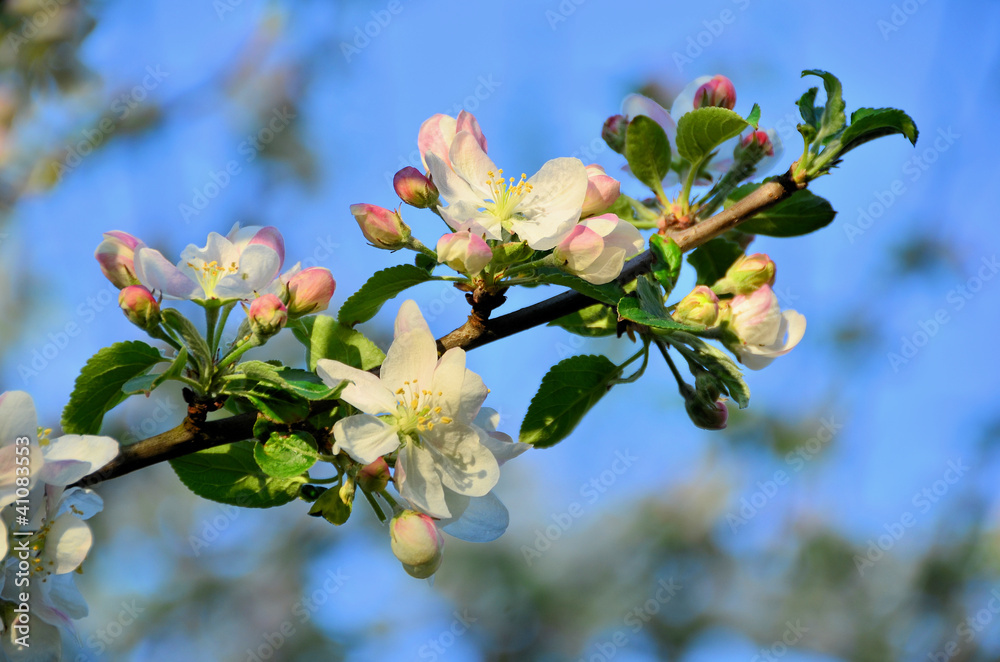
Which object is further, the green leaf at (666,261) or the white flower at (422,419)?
the green leaf at (666,261)

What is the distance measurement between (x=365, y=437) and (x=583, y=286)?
34 cm

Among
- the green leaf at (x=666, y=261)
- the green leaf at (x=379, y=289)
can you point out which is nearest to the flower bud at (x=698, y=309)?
the green leaf at (x=666, y=261)

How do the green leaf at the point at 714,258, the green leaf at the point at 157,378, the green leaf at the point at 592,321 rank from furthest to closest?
the green leaf at the point at 714,258, the green leaf at the point at 592,321, the green leaf at the point at 157,378

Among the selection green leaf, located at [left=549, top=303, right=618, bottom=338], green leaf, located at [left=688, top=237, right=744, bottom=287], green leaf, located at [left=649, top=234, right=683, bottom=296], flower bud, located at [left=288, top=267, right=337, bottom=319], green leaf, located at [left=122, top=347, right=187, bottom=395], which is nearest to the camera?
green leaf, located at [left=122, top=347, right=187, bottom=395]

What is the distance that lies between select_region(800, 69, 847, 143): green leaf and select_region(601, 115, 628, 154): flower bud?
381mm

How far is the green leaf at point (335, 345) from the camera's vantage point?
1.07 meters

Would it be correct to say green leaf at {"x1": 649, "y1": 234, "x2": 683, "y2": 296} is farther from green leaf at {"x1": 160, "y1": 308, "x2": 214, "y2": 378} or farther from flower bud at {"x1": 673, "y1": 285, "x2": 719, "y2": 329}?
green leaf at {"x1": 160, "y1": 308, "x2": 214, "y2": 378}

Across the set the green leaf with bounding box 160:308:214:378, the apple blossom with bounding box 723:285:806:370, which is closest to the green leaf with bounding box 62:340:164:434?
the green leaf with bounding box 160:308:214:378

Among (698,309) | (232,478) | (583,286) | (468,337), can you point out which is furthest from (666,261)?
(232,478)

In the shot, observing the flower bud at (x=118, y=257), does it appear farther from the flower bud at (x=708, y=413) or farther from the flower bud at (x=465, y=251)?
the flower bud at (x=708, y=413)

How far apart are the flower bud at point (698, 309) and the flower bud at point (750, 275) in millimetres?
105

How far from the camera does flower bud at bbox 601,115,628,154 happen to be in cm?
147

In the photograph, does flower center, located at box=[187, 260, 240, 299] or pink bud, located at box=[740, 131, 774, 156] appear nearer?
flower center, located at box=[187, 260, 240, 299]

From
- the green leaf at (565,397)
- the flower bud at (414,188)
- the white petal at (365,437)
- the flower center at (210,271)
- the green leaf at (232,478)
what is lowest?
the green leaf at (232,478)
